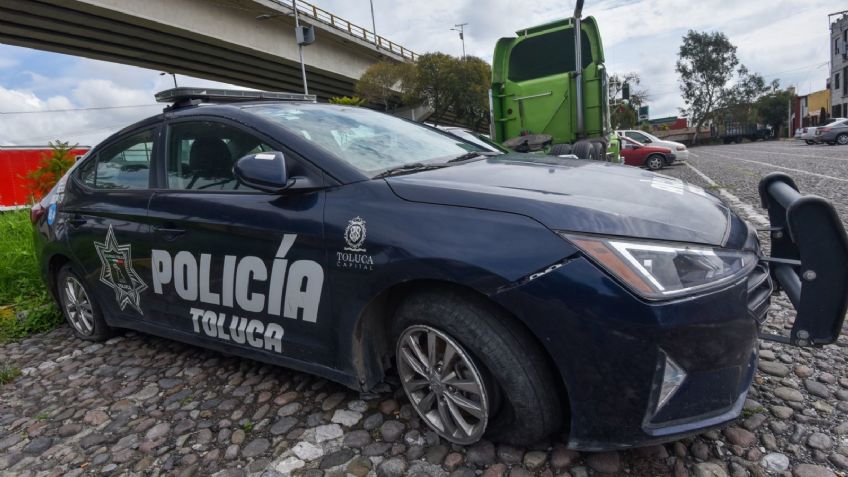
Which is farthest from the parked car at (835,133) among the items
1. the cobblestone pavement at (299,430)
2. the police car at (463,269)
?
the police car at (463,269)

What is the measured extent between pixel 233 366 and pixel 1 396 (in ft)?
4.52

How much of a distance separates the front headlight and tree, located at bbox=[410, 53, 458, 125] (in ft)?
112

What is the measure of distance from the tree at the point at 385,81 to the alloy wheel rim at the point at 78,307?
3237 centimetres

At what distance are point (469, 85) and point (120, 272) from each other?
33.6 meters

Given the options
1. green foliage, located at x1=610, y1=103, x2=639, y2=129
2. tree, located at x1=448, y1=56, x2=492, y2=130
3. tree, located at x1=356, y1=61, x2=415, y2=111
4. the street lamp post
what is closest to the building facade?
green foliage, located at x1=610, y1=103, x2=639, y2=129

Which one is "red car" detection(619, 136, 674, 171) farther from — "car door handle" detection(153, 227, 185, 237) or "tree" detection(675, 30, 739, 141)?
"tree" detection(675, 30, 739, 141)

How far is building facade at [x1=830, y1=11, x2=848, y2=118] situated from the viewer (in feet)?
→ 152

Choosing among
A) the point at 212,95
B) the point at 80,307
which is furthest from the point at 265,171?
the point at 80,307

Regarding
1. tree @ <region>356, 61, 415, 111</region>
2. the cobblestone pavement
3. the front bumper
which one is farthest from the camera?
tree @ <region>356, 61, 415, 111</region>

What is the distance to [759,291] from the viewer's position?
1802 millimetres

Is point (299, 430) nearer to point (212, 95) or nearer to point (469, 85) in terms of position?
point (212, 95)

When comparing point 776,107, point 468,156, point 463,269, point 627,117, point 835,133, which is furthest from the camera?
point 776,107

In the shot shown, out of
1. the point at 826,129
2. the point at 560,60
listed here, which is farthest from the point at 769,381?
the point at 826,129

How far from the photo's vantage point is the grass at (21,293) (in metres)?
4.21
